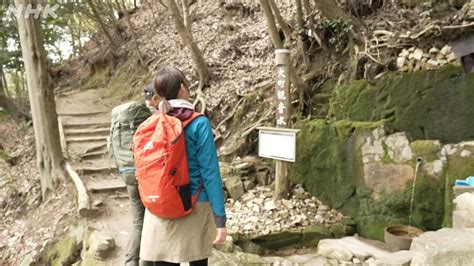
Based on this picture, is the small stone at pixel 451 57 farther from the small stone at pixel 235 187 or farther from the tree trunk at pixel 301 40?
the small stone at pixel 235 187

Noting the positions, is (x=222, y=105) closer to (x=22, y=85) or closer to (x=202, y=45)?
(x=202, y=45)

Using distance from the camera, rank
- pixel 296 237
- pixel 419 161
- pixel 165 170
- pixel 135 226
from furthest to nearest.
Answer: pixel 296 237
pixel 419 161
pixel 135 226
pixel 165 170

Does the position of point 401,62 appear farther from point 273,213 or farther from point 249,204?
point 249,204

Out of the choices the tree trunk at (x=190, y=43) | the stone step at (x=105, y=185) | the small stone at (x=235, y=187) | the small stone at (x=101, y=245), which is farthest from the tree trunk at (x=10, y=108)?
the small stone at (x=235, y=187)

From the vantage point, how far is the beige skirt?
217cm

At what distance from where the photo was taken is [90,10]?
13.2 metres

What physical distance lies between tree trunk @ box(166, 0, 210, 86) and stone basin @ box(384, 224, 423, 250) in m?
5.38

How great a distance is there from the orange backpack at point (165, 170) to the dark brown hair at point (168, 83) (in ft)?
0.45

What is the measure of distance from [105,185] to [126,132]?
389 centimetres

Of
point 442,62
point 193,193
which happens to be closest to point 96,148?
point 442,62

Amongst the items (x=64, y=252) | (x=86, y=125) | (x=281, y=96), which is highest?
(x=281, y=96)

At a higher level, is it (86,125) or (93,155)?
(86,125)

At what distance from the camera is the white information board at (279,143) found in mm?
4762

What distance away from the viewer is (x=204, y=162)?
7.05ft
